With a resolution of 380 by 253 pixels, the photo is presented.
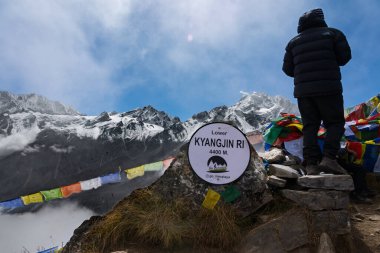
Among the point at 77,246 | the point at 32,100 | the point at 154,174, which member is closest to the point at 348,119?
the point at 77,246

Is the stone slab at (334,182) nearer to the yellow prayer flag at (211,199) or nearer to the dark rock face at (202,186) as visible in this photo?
the dark rock face at (202,186)

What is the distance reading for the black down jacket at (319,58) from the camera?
14.6 ft

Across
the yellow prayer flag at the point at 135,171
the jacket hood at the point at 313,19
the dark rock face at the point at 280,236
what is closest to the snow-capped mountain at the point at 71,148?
the yellow prayer flag at the point at 135,171

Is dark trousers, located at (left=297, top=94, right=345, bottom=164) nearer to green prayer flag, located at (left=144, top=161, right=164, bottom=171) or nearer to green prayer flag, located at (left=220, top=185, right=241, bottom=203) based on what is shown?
green prayer flag, located at (left=220, top=185, right=241, bottom=203)

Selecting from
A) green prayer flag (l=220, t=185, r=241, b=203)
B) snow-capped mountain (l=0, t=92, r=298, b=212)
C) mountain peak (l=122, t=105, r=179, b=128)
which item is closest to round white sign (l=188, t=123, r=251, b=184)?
green prayer flag (l=220, t=185, r=241, b=203)

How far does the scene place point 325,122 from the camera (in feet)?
15.1

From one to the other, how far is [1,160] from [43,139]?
957 cm

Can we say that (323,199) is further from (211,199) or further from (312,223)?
(211,199)

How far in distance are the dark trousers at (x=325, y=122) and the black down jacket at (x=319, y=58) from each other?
12 cm

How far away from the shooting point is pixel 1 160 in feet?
259

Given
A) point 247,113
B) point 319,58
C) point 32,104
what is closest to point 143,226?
point 319,58

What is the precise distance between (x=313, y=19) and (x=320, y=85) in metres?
0.91

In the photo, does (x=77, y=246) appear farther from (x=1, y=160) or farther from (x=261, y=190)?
(x=1, y=160)

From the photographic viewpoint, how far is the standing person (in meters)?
4.42
